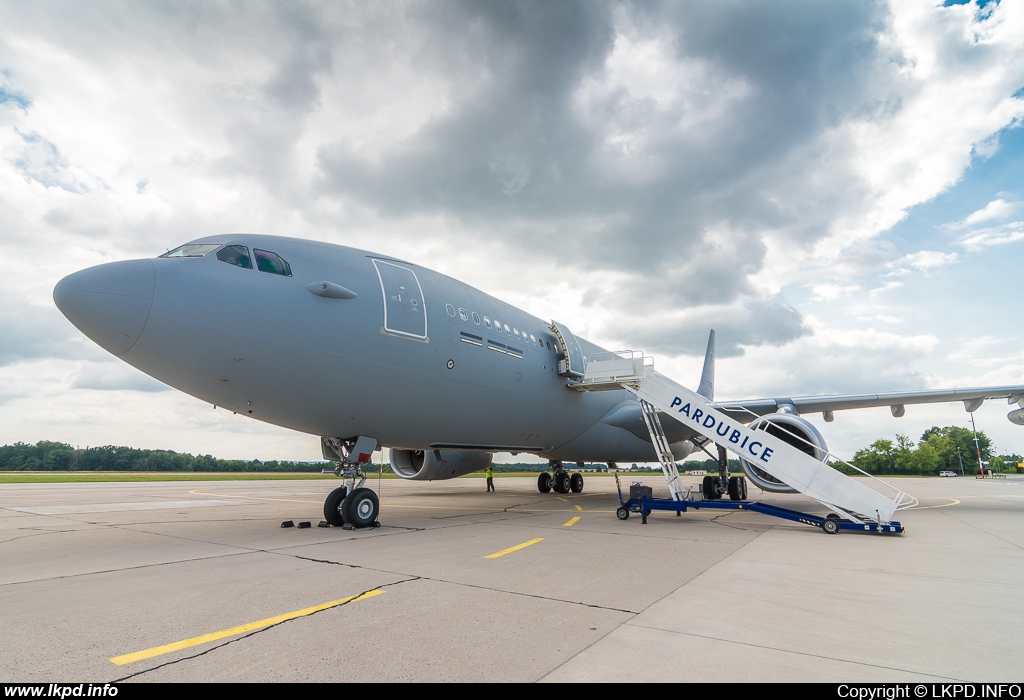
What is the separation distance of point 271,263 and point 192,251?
3.52ft

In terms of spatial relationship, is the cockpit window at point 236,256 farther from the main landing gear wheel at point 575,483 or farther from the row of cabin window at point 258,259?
the main landing gear wheel at point 575,483

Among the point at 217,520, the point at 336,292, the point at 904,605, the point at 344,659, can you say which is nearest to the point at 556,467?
the point at 217,520

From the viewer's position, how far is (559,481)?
70.1 feet

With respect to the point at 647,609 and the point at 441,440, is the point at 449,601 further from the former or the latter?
the point at 441,440

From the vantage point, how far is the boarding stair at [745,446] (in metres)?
9.30

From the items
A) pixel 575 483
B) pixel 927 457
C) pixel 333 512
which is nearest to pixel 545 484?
pixel 575 483

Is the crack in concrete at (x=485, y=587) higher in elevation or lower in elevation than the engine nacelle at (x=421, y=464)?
lower

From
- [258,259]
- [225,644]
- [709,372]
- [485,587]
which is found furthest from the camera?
[709,372]

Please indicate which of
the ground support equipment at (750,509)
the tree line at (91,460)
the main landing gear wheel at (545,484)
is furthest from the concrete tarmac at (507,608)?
the tree line at (91,460)

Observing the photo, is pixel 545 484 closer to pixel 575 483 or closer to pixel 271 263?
pixel 575 483

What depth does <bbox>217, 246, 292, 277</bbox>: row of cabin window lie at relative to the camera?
7.64 m

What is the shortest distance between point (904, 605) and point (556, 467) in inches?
666

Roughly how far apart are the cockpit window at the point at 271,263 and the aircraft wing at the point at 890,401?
11152 millimetres

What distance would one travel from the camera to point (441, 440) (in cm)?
1075
